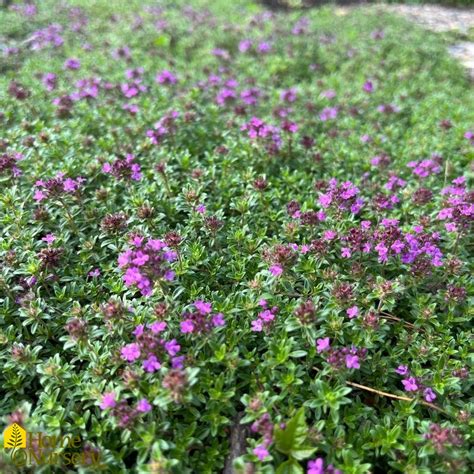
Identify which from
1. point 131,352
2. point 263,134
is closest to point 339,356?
point 131,352

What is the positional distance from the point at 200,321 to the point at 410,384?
1.12m

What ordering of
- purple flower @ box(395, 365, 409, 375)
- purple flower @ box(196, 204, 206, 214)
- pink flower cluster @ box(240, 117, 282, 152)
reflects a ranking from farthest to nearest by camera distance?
pink flower cluster @ box(240, 117, 282, 152)
purple flower @ box(196, 204, 206, 214)
purple flower @ box(395, 365, 409, 375)

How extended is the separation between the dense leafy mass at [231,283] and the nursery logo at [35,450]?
0.05 m

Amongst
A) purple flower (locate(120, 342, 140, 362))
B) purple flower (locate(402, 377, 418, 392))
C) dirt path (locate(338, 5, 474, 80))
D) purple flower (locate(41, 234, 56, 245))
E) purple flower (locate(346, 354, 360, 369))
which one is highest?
dirt path (locate(338, 5, 474, 80))

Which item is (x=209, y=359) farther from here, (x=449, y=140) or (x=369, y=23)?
(x=369, y=23)

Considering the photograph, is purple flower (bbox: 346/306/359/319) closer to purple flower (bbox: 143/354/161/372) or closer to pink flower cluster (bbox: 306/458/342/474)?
pink flower cluster (bbox: 306/458/342/474)

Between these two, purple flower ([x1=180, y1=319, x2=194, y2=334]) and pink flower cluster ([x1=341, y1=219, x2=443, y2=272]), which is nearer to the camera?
purple flower ([x1=180, y1=319, x2=194, y2=334])

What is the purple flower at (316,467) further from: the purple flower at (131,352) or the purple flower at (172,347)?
the purple flower at (131,352)

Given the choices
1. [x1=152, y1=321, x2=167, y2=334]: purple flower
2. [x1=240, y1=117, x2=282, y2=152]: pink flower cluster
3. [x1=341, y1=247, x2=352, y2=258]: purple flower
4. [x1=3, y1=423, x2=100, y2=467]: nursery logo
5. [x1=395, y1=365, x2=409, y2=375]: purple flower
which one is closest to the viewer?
[x1=3, y1=423, x2=100, y2=467]: nursery logo

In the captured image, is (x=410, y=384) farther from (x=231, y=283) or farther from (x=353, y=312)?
(x=231, y=283)

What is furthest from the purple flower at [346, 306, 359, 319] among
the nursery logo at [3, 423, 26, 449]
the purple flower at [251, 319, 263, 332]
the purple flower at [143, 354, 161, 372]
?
the nursery logo at [3, 423, 26, 449]

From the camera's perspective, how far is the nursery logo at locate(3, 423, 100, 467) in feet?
7.02

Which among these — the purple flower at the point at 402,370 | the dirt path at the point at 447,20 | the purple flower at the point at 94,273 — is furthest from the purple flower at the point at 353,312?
the dirt path at the point at 447,20

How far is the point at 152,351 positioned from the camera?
2.32 m
